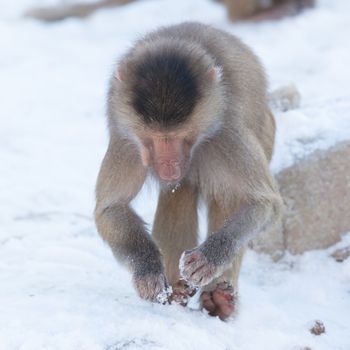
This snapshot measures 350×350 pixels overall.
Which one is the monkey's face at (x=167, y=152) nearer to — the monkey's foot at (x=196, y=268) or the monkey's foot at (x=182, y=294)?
the monkey's foot at (x=196, y=268)

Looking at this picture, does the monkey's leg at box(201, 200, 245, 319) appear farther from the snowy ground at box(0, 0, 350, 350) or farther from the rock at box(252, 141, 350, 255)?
the rock at box(252, 141, 350, 255)

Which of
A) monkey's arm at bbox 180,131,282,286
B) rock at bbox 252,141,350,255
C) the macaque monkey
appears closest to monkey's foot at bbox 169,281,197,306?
the macaque monkey

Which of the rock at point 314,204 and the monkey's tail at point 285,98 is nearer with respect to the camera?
the rock at point 314,204

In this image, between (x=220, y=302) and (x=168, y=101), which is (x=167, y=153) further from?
(x=220, y=302)

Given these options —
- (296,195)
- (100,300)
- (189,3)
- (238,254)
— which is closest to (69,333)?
(100,300)

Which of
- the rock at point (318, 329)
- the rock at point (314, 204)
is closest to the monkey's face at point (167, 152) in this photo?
the rock at point (318, 329)

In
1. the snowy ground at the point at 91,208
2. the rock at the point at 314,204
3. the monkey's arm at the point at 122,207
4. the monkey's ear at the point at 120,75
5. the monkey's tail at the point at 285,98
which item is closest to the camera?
the snowy ground at the point at 91,208

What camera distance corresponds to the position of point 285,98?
656cm

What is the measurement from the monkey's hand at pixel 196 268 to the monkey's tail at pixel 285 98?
2.60 m

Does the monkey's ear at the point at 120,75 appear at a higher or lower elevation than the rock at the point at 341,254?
higher

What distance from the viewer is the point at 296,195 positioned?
18.5 feet

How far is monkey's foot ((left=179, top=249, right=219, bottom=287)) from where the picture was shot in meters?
4.10

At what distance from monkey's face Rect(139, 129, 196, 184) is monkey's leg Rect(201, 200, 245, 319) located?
22.6 inches

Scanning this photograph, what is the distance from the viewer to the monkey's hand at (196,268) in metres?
4.10
